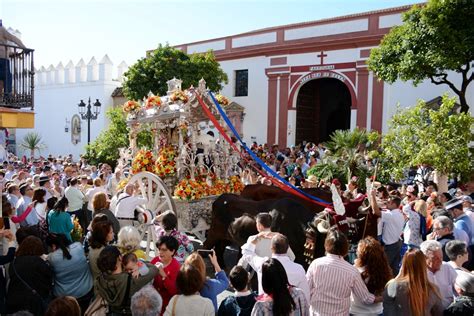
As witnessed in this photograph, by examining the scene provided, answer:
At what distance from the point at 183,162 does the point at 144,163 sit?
2.77 ft

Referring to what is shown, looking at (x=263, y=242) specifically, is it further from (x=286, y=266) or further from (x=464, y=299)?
(x=464, y=299)

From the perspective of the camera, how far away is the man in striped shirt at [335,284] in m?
3.85

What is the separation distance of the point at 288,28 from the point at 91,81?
511 inches

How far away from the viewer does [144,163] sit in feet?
29.2

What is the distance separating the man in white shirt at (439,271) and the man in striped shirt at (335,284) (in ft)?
1.64

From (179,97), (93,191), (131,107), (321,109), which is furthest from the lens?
(321,109)

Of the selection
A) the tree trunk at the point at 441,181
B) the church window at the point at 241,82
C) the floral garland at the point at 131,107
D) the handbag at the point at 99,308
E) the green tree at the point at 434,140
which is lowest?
the handbag at the point at 99,308

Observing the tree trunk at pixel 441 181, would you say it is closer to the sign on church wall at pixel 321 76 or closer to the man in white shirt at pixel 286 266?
the man in white shirt at pixel 286 266

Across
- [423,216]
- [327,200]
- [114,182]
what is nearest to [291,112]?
[114,182]

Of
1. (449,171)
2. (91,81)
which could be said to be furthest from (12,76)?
(91,81)

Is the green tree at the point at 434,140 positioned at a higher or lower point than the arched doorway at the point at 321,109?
lower

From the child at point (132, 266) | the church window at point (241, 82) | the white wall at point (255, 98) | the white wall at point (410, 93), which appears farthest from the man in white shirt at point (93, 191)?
the church window at point (241, 82)

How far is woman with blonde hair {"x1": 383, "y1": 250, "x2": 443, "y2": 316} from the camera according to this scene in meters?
3.57

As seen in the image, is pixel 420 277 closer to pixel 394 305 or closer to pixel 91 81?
pixel 394 305
